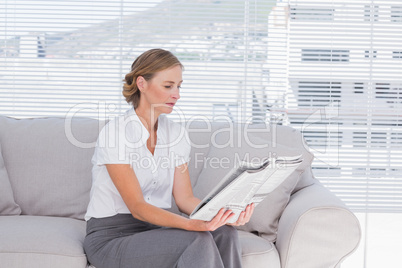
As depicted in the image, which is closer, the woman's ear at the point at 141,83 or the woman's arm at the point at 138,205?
the woman's arm at the point at 138,205

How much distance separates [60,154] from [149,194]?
71cm

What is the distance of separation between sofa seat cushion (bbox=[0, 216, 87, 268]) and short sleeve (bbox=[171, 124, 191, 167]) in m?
0.55

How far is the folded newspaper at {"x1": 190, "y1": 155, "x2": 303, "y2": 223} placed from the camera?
1.58 metres

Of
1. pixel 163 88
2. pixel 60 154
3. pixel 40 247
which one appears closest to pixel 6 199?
pixel 60 154

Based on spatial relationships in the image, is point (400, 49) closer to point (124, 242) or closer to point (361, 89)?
point (361, 89)

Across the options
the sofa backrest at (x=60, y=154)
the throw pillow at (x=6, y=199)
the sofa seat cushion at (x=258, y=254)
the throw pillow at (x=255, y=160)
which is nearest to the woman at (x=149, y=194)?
A: the sofa seat cushion at (x=258, y=254)

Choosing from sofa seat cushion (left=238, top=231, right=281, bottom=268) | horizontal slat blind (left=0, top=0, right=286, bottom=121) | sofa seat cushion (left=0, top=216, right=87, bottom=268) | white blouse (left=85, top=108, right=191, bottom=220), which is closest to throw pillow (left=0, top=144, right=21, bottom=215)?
sofa seat cushion (left=0, top=216, right=87, bottom=268)

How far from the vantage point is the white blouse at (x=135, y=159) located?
210 centimetres

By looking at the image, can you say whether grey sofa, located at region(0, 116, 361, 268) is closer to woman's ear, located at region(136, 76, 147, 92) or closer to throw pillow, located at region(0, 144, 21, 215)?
throw pillow, located at region(0, 144, 21, 215)

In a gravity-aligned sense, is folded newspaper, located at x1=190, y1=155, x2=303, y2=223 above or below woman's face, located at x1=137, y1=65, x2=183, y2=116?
below

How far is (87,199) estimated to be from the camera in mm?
2641

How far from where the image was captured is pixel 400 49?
11.3 ft

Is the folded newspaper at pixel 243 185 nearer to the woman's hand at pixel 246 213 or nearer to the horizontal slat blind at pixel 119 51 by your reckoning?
the woman's hand at pixel 246 213

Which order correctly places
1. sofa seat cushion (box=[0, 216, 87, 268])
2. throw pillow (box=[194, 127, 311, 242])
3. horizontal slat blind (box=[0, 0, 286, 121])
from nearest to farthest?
sofa seat cushion (box=[0, 216, 87, 268]) → throw pillow (box=[194, 127, 311, 242]) → horizontal slat blind (box=[0, 0, 286, 121])
